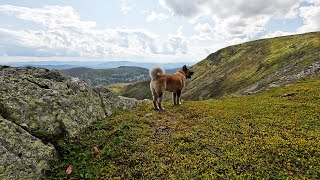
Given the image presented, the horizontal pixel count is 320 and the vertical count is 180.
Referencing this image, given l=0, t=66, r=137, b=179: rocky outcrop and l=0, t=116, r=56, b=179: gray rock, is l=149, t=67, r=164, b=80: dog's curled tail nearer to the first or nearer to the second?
l=0, t=66, r=137, b=179: rocky outcrop

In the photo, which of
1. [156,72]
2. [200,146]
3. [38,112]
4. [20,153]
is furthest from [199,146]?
[38,112]

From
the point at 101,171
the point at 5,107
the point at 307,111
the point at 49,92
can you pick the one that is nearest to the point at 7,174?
the point at 101,171

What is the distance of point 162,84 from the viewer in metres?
22.6

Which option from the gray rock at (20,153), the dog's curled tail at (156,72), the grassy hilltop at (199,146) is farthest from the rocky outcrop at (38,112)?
the dog's curled tail at (156,72)

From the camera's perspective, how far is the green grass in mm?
12164

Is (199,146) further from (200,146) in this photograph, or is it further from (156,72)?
(156,72)

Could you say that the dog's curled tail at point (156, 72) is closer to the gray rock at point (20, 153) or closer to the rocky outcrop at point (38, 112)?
the rocky outcrop at point (38, 112)

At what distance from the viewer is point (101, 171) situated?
12625 millimetres

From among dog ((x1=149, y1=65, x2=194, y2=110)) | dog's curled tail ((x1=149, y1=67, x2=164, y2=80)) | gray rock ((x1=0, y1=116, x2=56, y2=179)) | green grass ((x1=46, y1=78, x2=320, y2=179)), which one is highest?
dog's curled tail ((x1=149, y1=67, x2=164, y2=80))

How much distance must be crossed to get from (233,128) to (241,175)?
6343 millimetres

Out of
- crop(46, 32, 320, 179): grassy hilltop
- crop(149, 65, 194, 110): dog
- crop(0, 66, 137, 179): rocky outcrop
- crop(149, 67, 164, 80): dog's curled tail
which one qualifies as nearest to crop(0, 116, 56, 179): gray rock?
crop(0, 66, 137, 179): rocky outcrop

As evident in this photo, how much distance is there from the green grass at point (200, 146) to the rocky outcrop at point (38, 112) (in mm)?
901

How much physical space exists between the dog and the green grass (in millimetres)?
2184

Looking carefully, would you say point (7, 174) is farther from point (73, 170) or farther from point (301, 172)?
point (301, 172)
